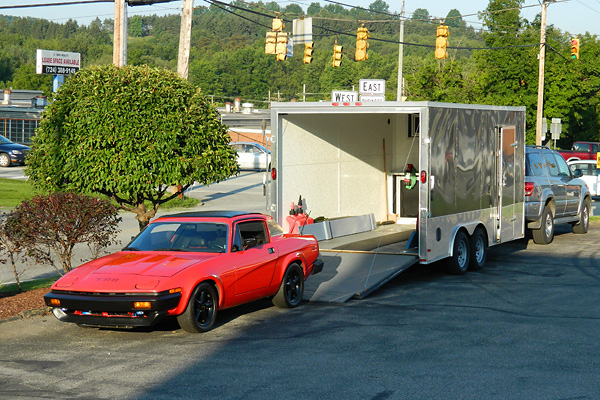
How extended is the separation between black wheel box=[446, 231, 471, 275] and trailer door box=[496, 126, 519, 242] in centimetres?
141

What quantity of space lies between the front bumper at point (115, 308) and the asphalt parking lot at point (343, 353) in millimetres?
270

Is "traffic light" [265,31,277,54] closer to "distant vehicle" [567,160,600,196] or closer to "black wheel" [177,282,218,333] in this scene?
"distant vehicle" [567,160,600,196]

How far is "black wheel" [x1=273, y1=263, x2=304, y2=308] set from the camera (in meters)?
10.6

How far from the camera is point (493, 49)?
1848 inches

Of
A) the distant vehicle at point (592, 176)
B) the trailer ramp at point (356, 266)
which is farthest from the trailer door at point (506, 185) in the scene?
the distant vehicle at point (592, 176)

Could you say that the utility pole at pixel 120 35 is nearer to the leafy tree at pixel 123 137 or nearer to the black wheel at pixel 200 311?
the leafy tree at pixel 123 137

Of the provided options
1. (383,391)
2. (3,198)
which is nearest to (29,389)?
(383,391)

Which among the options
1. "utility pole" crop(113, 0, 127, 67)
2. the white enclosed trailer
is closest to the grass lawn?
"utility pole" crop(113, 0, 127, 67)

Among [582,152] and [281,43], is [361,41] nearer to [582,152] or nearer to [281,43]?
[281,43]

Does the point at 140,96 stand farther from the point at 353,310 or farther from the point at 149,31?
the point at 149,31

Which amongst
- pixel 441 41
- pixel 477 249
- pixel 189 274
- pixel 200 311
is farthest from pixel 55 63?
pixel 189 274

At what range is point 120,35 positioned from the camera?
19.0 meters

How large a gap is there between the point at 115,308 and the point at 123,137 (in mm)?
3936

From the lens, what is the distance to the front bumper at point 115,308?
8406 mm
